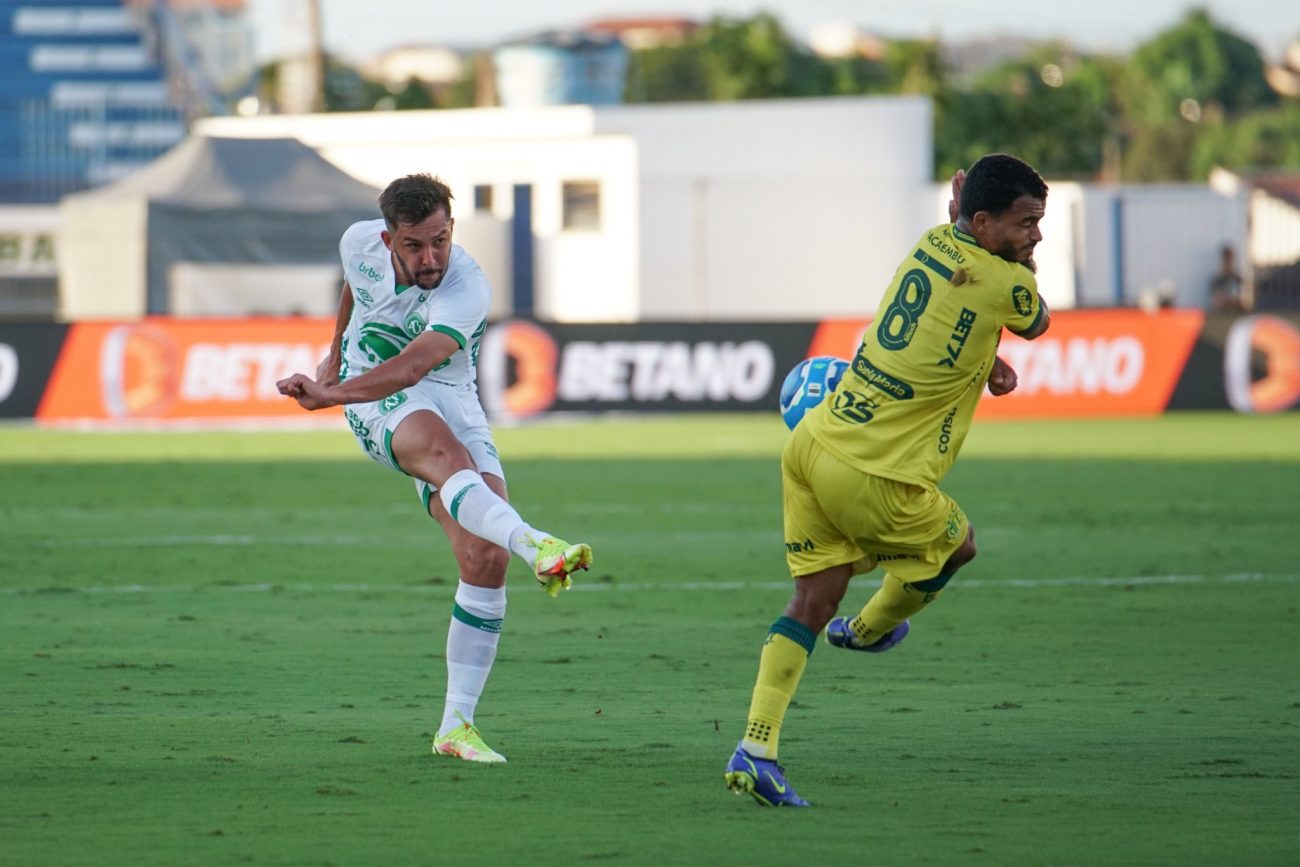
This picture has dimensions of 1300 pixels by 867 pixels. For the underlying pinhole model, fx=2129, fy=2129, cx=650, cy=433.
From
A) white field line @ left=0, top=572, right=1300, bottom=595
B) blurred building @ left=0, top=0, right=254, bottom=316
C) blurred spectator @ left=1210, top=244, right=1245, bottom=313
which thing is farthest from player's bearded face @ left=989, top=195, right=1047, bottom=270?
blurred building @ left=0, top=0, right=254, bottom=316

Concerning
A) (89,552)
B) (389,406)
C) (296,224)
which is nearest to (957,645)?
(389,406)

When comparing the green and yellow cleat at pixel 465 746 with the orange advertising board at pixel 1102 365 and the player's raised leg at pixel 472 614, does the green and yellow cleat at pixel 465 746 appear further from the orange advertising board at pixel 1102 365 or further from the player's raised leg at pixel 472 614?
the orange advertising board at pixel 1102 365

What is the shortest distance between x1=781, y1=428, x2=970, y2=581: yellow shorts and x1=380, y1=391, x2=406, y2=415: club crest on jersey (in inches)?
58.3

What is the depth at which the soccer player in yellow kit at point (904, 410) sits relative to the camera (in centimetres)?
650

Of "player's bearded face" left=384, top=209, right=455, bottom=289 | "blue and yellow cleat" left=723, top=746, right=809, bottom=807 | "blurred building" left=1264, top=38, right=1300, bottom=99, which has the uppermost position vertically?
"blurred building" left=1264, top=38, right=1300, bottom=99

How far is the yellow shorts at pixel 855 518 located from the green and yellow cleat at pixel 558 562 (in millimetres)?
651

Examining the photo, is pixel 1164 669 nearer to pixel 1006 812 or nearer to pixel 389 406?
pixel 1006 812

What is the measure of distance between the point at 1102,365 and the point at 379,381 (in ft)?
72.2

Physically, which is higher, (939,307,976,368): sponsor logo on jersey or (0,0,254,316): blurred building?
(0,0,254,316): blurred building

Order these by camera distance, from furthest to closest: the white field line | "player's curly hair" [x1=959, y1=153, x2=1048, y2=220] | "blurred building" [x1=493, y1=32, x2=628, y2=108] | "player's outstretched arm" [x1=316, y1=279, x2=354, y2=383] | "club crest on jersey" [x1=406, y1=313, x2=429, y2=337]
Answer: "blurred building" [x1=493, y1=32, x2=628, y2=108], the white field line, "player's outstretched arm" [x1=316, y1=279, x2=354, y2=383], "club crest on jersey" [x1=406, y1=313, x2=429, y2=337], "player's curly hair" [x1=959, y1=153, x2=1048, y2=220]

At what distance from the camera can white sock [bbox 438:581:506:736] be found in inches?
287

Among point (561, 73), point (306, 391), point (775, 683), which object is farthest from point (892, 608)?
point (561, 73)

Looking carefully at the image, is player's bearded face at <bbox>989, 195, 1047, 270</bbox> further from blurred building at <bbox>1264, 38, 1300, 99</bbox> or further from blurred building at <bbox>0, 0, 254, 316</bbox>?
blurred building at <bbox>1264, 38, 1300, 99</bbox>

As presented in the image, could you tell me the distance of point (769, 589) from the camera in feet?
39.9
